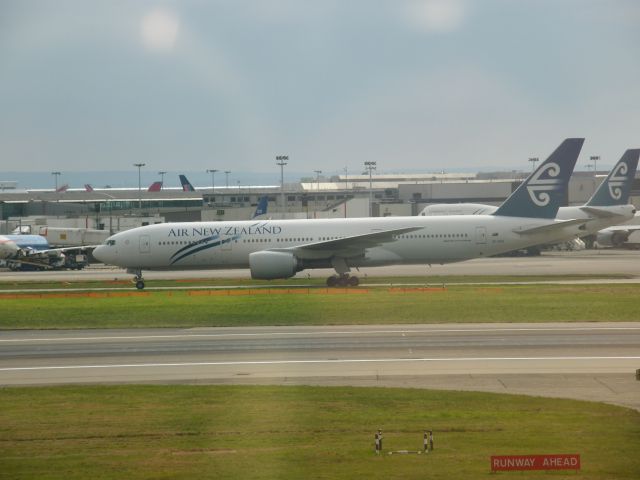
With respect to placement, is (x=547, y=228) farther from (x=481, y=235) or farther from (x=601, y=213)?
(x=601, y=213)

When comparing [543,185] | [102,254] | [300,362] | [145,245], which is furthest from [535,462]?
[102,254]

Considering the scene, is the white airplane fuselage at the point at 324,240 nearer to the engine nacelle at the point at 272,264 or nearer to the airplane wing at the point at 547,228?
the airplane wing at the point at 547,228

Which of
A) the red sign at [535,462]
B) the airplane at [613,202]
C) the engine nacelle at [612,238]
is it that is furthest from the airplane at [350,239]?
the engine nacelle at [612,238]

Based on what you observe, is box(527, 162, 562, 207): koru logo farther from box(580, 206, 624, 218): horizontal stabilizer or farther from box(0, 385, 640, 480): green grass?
box(0, 385, 640, 480): green grass

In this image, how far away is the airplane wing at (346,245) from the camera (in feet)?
156

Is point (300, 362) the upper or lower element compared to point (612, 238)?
lower

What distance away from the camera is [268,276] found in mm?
47906

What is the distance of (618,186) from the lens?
→ 63562 mm

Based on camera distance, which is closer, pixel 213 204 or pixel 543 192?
pixel 543 192

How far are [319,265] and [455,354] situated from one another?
24.4m

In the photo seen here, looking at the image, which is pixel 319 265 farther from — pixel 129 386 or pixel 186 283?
pixel 129 386

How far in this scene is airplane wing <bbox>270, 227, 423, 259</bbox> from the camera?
4769 centimetres

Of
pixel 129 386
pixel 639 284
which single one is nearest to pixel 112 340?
pixel 129 386

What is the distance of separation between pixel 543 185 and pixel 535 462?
127ft
